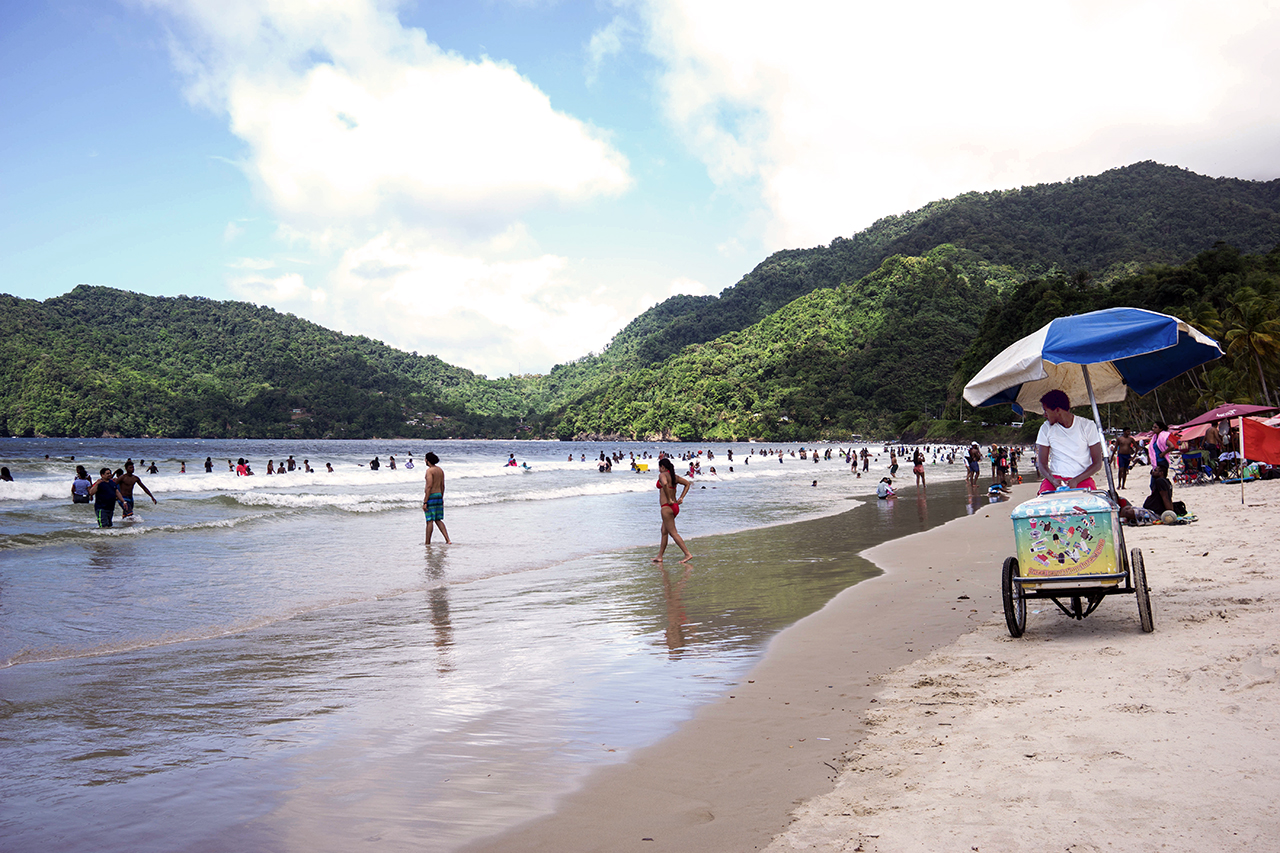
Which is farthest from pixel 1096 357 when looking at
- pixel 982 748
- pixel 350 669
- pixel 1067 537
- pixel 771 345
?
pixel 771 345

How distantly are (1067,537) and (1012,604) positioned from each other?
0.73 metres

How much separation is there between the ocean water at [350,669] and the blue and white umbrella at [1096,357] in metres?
3.29

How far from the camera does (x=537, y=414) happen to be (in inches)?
7859

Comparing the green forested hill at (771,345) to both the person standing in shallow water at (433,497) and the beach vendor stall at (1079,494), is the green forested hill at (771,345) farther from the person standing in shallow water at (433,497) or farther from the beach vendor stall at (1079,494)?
the beach vendor stall at (1079,494)

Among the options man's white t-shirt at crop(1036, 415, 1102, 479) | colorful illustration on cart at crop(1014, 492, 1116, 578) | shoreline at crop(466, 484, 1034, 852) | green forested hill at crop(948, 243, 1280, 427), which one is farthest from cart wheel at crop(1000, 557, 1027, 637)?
green forested hill at crop(948, 243, 1280, 427)

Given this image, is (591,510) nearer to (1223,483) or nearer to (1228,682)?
(1223,483)

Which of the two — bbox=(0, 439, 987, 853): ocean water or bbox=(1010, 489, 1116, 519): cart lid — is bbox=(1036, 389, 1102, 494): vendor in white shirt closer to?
bbox=(1010, 489, 1116, 519): cart lid

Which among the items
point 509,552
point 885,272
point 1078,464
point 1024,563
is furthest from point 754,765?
point 885,272

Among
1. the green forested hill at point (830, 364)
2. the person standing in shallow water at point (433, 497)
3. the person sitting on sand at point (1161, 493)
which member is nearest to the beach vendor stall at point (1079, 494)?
the person sitting on sand at point (1161, 493)

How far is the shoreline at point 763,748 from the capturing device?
3.46m

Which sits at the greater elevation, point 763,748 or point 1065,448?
point 1065,448

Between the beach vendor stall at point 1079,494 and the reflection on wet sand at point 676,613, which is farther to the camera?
the reflection on wet sand at point 676,613

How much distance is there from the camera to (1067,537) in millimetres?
6008

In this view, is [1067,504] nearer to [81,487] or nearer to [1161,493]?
[1161,493]
